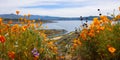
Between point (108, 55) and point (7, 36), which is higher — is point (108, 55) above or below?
below

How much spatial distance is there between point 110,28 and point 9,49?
2.38m

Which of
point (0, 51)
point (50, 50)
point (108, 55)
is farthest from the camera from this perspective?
point (50, 50)

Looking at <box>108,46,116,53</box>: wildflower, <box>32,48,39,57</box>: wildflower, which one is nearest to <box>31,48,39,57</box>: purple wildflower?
<box>32,48,39,57</box>: wildflower

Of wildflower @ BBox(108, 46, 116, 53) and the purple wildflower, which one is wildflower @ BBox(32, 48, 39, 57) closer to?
the purple wildflower

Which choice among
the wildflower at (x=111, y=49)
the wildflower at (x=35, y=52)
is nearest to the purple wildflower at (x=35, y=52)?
the wildflower at (x=35, y=52)

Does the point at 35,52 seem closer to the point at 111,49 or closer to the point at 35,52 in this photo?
the point at 35,52

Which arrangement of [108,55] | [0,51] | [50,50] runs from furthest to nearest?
[50,50]
[108,55]
[0,51]

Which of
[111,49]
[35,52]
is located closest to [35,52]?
[35,52]

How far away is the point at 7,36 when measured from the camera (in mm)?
6945

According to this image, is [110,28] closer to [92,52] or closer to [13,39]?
[92,52]

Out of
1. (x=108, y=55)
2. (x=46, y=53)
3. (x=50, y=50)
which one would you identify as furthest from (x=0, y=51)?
(x=108, y=55)

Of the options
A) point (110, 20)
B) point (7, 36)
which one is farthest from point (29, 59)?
point (110, 20)

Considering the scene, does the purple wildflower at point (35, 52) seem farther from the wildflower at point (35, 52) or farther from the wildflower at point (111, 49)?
the wildflower at point (111, 49)

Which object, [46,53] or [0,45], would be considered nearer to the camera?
[0,45]
